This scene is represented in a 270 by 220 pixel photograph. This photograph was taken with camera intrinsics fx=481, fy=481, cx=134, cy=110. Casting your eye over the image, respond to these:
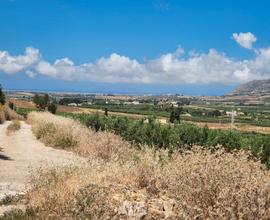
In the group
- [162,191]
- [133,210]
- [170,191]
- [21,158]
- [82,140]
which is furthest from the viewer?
[82,140]

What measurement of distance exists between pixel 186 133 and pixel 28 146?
855 cm

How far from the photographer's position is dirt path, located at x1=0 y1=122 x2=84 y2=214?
11641 mm

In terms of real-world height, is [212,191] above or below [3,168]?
above

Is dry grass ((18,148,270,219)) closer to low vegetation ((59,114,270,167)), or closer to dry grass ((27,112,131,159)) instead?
dry grass ((27,112,131,159))

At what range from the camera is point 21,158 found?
1809cm

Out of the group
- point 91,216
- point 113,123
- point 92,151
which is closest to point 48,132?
point 92,151

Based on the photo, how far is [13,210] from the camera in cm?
812

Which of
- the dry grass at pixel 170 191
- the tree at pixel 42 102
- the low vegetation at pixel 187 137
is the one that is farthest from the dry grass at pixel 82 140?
the tree at pixel 42 102

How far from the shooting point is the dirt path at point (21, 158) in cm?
1164

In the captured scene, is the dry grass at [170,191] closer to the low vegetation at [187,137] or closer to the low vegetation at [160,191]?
the low vegetation at [160,191]

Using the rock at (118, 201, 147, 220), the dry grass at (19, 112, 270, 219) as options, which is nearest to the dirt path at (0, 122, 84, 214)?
the dry grass at (19, 112, 270, 219)

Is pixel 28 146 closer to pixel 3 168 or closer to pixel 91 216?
pixel 3 168

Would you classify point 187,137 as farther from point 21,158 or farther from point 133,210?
point 133,210

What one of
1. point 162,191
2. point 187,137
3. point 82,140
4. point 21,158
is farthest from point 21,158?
point 162,191
